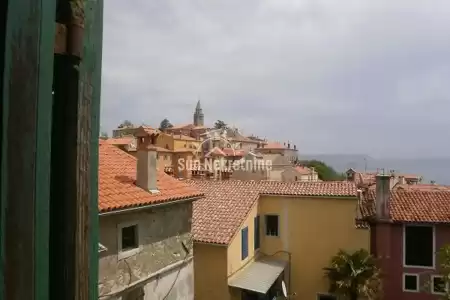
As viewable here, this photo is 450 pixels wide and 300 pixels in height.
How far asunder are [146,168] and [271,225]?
9.35 m

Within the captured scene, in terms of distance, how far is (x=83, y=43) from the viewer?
4.22 ft

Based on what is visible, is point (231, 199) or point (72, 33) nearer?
point (72, 33)

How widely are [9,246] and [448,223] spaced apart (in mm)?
18636

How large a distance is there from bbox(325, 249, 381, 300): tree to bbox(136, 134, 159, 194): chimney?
918 centimetres

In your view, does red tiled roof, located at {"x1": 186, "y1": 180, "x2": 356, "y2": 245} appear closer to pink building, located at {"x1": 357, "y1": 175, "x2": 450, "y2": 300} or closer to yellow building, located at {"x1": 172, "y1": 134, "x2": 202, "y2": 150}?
pink building, located at {"x1": 357, "y1": 175, "x2": 450, "y2": 300}

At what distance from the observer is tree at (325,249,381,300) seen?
15.3 metres

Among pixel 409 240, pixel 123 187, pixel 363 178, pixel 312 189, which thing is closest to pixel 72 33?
pixel 123 187

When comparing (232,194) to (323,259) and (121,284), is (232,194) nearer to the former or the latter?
(323,259)

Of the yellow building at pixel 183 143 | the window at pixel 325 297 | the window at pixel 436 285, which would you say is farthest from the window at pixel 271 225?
the yellow building at pixel 183 143

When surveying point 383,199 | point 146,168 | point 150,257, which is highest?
point 146,168

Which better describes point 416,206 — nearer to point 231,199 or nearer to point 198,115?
point 231,199

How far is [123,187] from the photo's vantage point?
946cm

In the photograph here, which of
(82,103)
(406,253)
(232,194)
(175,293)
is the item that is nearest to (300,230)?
(232,194)

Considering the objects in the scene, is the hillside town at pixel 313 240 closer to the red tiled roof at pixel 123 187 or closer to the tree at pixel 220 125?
the red tiled roof at pixel 123 187
